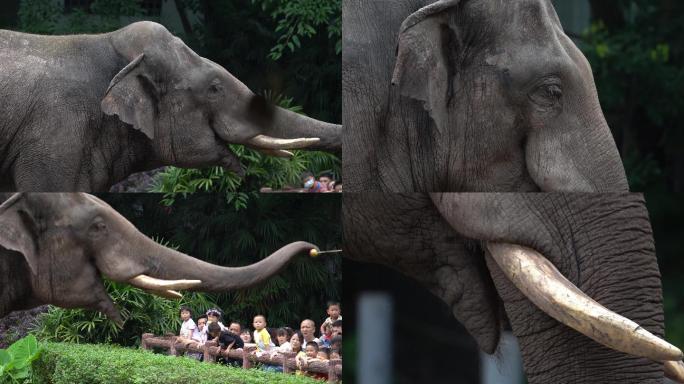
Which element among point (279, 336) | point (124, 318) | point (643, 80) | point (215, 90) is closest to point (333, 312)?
point (279, 336)

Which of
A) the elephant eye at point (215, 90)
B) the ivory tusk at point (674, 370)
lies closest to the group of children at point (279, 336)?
the elephant eye at point (215, 90)

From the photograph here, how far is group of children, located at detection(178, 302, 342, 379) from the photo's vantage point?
8.81 feet

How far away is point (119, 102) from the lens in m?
2.84

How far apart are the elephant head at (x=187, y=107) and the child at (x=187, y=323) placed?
0.35 metres

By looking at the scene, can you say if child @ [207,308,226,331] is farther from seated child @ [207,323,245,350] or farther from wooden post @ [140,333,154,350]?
wooden post @ [140,333,154,350]

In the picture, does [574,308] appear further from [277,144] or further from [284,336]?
[277,144]

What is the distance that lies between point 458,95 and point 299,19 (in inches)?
16.4

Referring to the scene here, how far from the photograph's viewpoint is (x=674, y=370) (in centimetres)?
236

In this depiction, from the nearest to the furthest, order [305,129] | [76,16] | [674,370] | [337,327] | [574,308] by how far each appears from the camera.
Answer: [574,308] < [674,370] < [337,327] < [305,129] < [76,16]

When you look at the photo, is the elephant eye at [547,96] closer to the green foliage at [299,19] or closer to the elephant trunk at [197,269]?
the green foliage at [299,19]

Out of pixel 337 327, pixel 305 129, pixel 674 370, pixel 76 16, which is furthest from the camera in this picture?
pixel 76 16

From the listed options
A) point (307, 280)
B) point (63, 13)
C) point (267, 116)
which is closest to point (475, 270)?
point (307, 280)

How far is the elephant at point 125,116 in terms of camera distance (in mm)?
2822

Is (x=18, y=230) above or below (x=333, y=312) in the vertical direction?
above
